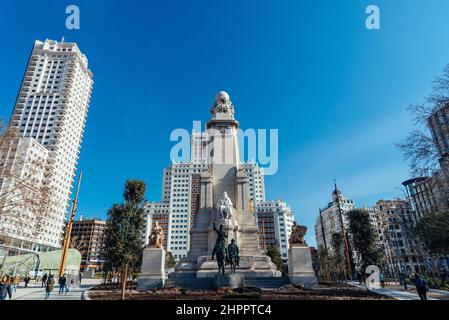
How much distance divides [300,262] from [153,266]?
12.1 m

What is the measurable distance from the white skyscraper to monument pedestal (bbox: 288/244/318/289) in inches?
3269

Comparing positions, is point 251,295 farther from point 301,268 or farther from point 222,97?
point 222,97

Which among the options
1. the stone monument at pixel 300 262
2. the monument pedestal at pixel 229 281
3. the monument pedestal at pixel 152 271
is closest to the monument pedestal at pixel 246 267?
the stone monument at pixel 300 262

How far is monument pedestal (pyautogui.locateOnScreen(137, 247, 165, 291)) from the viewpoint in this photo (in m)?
20.7

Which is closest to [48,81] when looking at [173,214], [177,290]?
[173,214]

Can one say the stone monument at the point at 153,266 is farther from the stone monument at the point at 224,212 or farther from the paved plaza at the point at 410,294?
the paved plaza at the point at 410,294

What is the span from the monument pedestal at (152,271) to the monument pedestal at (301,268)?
34.6 feet

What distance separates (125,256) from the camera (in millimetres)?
26922

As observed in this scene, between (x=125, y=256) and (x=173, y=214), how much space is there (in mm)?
97024

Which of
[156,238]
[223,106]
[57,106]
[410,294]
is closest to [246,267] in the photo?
[156,238]

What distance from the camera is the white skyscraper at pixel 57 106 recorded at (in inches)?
3610

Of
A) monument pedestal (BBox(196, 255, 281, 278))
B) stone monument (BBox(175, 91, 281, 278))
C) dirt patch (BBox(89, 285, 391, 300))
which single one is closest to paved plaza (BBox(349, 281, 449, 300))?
dirt patch (BBox(89, 285, 391, 300))

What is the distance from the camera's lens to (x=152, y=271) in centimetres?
2128
